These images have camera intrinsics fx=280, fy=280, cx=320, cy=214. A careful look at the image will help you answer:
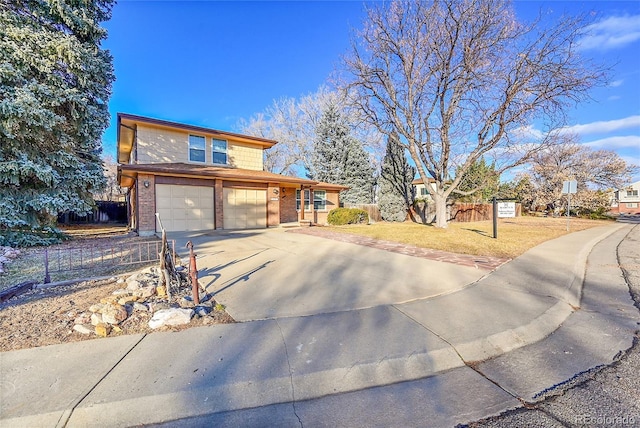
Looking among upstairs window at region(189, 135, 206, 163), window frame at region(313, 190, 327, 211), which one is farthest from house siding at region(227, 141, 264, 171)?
window frame at region(313, 190, 327, 211)

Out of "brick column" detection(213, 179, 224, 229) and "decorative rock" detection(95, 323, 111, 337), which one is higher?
"brick column" detection(213, 179, 224, 229)

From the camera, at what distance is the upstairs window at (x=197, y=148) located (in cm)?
1516

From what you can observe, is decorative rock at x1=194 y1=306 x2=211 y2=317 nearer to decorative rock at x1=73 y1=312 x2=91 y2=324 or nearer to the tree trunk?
decorative rock at x1=73 y1=312 x2=91 y2=324

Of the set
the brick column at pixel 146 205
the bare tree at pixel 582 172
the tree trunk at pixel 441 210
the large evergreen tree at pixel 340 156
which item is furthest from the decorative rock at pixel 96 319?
the bare tree at pixel 582 172

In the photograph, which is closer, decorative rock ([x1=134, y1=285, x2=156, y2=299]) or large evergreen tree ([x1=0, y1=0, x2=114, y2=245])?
decorative rock ([x1=134, y1=285, x2=156, y2=299])

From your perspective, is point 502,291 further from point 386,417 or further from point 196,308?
point 196,308

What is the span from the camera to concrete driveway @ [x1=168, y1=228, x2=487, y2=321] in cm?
406

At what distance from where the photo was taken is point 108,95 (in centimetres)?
1027

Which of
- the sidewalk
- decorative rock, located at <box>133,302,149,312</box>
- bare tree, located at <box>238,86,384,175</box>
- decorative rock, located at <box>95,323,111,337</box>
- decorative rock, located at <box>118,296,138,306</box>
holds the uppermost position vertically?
bare tree, located at <box>238,86,384,175</box>

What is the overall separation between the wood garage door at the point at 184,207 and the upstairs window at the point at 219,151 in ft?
9.72

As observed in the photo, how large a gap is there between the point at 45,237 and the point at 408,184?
20.7 meters

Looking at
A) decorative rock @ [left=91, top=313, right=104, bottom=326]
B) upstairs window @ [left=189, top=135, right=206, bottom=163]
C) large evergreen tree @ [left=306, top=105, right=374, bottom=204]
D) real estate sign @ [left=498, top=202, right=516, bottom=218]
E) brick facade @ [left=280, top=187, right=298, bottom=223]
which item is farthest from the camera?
large evergreen tree @ [left=306, top=105, right=374, bottom=204]

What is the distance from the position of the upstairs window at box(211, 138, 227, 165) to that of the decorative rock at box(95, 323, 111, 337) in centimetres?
1386

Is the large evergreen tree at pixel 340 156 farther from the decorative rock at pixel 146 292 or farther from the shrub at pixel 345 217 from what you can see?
the decorative rock at pixel 146 292
